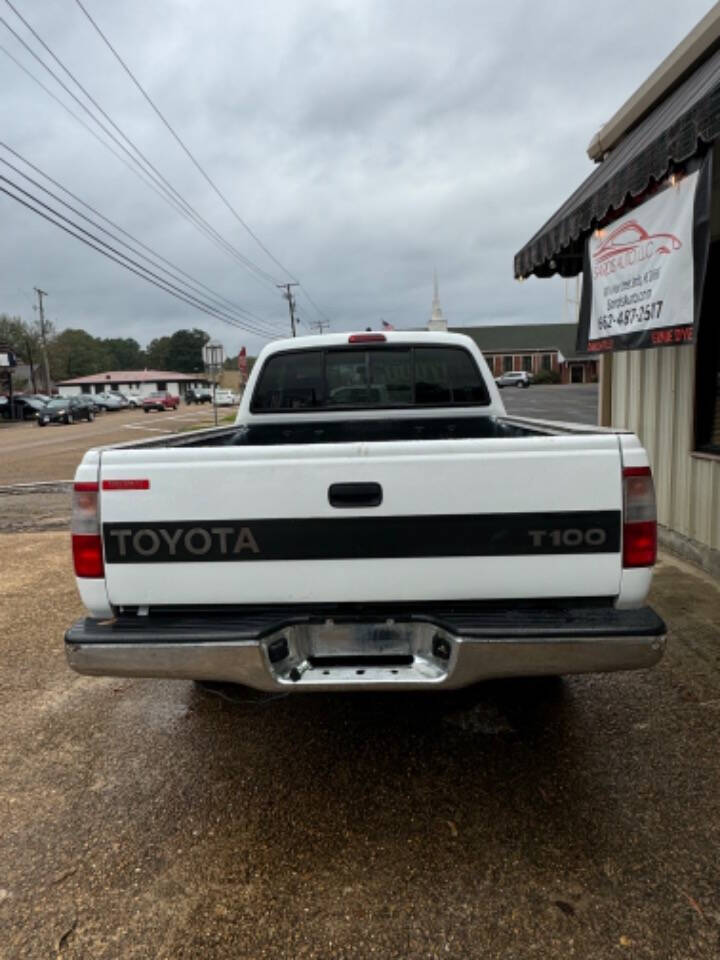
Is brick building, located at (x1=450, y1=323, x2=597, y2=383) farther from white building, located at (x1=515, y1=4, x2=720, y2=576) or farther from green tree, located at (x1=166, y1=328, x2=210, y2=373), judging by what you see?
green tree, located at (x1=166, y1=328, x2=210, y2=373)

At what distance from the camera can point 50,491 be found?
12422 millimetres

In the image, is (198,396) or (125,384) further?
(125,384)

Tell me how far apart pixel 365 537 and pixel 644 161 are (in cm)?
342

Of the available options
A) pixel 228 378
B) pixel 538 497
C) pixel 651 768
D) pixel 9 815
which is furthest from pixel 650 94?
pixel 228 378

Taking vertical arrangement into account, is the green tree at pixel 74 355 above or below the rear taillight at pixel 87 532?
above

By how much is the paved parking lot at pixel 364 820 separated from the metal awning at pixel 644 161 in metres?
3.00

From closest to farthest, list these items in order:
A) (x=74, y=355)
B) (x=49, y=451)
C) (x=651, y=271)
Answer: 1. (x=651, y=271)
2. (x=49, y=451)
3. (x=74, y=355)

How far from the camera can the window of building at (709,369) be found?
5.79 m

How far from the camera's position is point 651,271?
500cm

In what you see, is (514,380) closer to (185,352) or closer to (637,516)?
(637,516)

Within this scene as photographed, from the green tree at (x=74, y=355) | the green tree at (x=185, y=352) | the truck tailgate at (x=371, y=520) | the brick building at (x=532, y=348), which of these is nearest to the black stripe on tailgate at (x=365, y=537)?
the truck tailgate at (x=371, y=520)

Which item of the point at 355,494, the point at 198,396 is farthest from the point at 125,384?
the point at 355,494

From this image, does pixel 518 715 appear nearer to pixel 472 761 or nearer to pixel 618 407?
pixel 472 761

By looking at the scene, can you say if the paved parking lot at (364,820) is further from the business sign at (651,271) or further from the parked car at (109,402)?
the parked car at (109,402)
